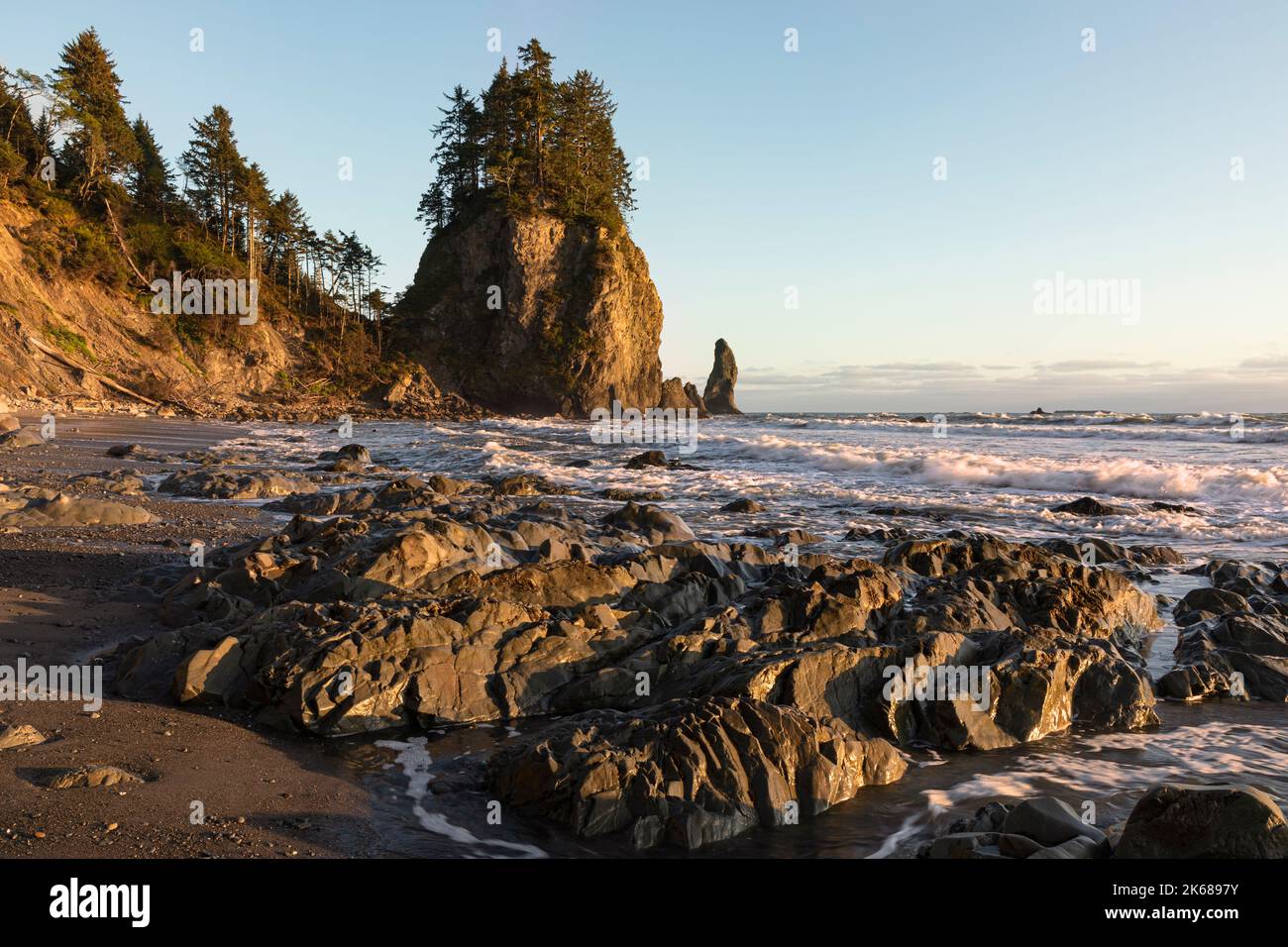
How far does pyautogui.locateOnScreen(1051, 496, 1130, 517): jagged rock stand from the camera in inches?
725

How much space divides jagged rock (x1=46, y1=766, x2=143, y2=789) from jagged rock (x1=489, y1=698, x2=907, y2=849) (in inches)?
88.7

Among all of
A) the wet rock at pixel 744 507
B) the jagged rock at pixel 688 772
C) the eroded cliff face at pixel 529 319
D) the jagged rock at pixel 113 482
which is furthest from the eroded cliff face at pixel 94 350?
the jagged rock at pixel 688 772

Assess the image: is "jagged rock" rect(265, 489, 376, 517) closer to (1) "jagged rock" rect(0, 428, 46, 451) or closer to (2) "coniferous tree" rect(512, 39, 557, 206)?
(1) "jagged rock" rect(0, 428, 46, 451)

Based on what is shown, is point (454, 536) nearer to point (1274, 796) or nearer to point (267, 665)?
point (267, 665)

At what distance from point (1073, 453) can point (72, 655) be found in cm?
3379

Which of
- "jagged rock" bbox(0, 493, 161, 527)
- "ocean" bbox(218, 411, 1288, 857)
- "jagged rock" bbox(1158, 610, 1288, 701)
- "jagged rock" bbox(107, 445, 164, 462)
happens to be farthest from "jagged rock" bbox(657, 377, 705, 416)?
"jagged rock" bbox(1158, 610, 1288, 701)

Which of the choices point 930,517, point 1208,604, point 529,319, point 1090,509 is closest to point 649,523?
point 930,517

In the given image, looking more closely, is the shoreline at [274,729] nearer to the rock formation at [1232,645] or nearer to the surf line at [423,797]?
the surf line at [423,797]

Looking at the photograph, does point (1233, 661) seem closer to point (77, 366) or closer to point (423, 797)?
point (423, 797)

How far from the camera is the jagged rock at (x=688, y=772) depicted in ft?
16.0

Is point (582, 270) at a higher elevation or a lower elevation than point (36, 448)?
higher

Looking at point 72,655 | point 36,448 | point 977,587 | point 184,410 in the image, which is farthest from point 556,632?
point 184,410

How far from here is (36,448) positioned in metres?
23.9

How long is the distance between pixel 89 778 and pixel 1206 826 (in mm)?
6160
